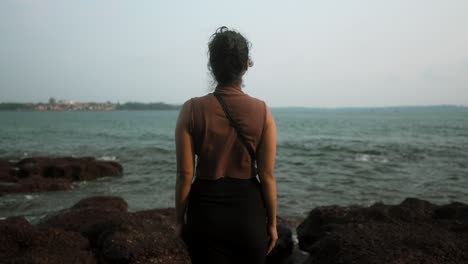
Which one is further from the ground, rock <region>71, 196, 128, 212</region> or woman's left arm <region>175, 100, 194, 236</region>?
woman's left arm <region>175, 100, 194, 236</region>

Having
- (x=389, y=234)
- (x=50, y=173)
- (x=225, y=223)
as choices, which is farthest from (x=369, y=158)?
(x=225, y=223)

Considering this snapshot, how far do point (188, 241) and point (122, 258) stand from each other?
8.39 feet

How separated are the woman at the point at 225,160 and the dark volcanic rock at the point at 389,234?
204 cm

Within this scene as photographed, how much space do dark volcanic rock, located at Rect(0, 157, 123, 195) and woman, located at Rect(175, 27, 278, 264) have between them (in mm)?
14404

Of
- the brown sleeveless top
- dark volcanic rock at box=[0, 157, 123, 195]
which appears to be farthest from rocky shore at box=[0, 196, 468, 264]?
dark volcanic rock at box=[0, 157, 123, 195]

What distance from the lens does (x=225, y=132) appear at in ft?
8.09

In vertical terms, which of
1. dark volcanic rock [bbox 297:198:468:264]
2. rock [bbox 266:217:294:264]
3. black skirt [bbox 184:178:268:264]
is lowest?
rock [bbox 266:217:294:264]

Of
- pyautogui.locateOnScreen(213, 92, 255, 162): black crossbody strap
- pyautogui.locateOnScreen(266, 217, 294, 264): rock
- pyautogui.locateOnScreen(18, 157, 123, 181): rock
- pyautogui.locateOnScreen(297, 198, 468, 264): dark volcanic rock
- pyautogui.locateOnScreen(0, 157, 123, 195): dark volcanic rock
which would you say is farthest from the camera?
pyautogui.locateOnScreen(18, 157, 123, 181): rock

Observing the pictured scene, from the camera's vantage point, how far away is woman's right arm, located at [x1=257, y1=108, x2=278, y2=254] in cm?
255

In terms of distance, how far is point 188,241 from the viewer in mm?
2592

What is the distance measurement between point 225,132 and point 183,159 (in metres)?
0.34

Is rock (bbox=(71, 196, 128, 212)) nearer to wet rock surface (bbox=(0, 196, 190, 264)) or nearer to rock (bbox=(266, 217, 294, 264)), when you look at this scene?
wet rock surface (bbox=(0, 196, 190, 264))

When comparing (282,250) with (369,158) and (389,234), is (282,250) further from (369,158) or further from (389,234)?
(369,158)

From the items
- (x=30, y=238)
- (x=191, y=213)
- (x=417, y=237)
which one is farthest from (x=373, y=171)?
(x=191, y=213)
